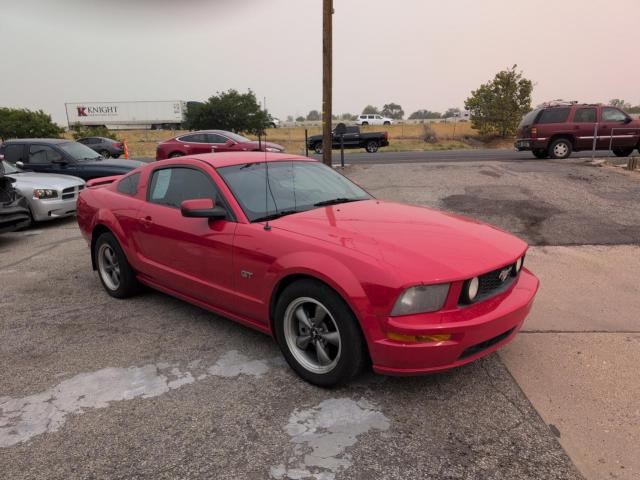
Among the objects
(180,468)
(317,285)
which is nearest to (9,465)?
(180,468)

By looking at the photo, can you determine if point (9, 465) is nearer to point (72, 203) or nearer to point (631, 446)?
point (631, 446)

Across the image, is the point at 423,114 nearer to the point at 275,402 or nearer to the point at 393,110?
the point at 393,110

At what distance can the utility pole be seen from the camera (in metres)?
11.0

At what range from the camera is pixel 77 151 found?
11047 millimetres

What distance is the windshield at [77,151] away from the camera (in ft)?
35.4

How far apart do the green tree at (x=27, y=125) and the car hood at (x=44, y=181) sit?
30.2m

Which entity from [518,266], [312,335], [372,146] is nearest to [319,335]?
[312,335]

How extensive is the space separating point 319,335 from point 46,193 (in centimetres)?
747

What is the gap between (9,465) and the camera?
2373 mm

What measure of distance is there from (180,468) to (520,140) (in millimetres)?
15537

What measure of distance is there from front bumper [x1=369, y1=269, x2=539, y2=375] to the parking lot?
304 mm

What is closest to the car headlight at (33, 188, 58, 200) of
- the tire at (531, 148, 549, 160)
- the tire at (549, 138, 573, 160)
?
the tire at (531, 148, 549, 160)

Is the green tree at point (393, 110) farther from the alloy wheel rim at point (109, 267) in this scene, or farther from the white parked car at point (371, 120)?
the alloy wheel rim at point (109, 267)

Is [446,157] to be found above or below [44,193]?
below
